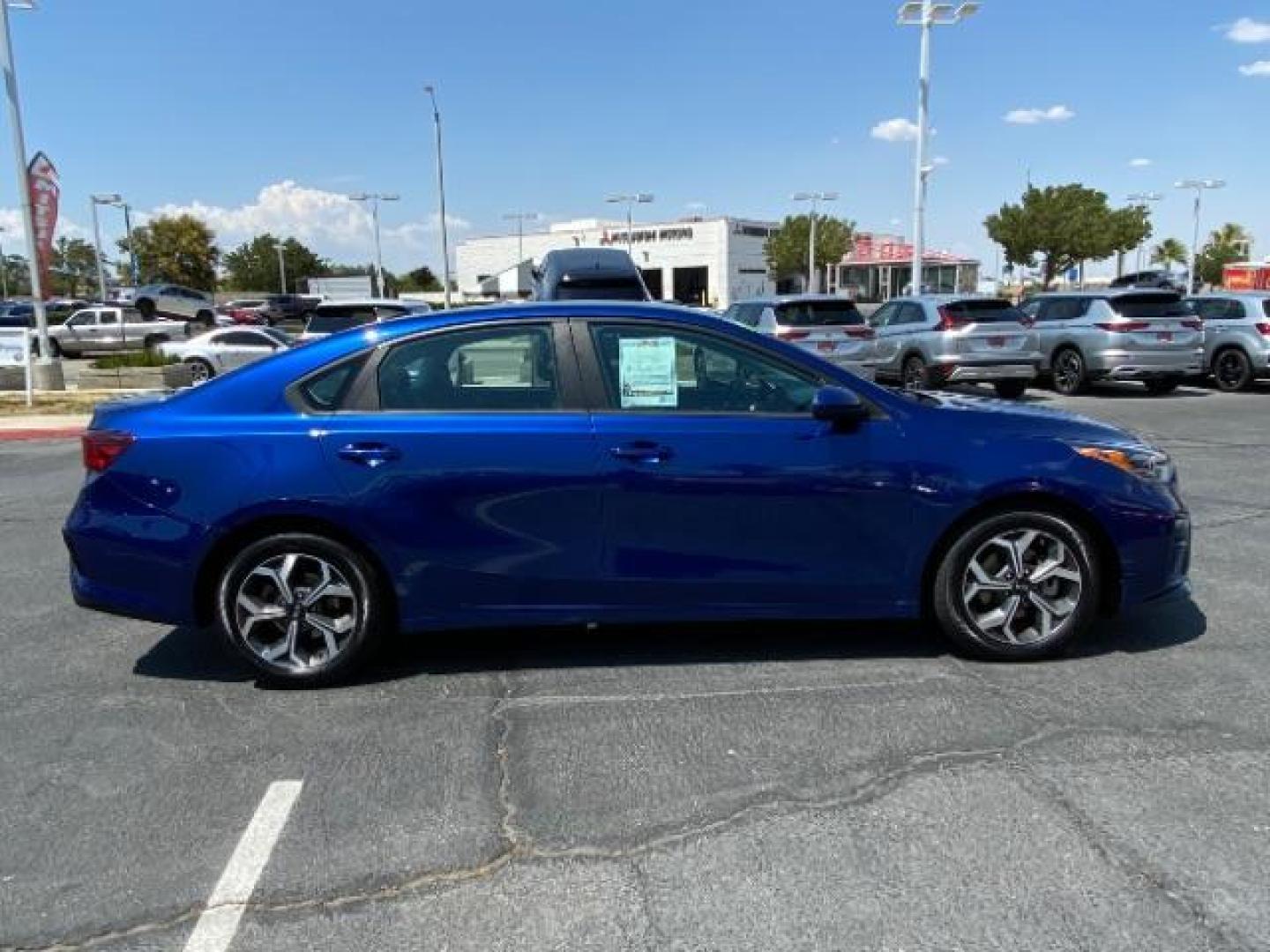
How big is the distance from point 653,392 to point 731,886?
2.07m

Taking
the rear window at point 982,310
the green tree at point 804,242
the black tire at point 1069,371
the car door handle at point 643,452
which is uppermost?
the green tree at point 804,242

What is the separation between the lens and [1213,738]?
3529mm

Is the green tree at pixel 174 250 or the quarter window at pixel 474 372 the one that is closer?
the quarter window at pixel 474 372

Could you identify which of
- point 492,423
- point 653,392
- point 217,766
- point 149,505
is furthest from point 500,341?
point 217,766

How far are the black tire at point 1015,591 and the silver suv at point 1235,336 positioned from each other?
14.6m

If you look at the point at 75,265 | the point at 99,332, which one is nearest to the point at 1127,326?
the point at 99,332

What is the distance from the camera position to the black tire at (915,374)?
48.0 ft

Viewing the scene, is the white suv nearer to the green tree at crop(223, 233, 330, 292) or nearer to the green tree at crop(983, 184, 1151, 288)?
the green tree at crop(983, 184, 1151, 288)

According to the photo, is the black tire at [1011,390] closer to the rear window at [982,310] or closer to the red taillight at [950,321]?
the rear window at [982,310]

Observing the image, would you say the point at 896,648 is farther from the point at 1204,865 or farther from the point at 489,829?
the point at 489,829

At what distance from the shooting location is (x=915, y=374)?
15.0 metres

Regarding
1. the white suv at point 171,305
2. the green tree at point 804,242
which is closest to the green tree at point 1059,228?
the green tree at point 804,242

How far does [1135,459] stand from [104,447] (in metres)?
4.39

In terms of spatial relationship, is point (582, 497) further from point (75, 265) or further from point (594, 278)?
point (75, 265)
